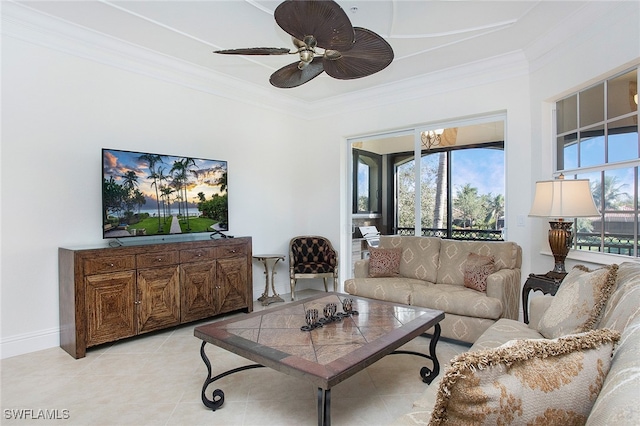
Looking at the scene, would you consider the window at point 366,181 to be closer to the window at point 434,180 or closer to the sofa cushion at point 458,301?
the window at point 434,180

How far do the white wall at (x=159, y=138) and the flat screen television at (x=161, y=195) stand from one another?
0.27 meters

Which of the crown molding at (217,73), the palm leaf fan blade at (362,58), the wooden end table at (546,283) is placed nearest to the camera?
the palm leaf fan blade at (362,58)

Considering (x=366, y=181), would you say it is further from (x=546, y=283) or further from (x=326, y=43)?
(x=326, y=43)

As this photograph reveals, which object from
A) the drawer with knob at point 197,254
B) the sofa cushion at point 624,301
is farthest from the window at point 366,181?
the sofa cushion at point 624,301

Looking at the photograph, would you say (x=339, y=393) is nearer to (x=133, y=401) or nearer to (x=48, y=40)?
(x=133, y=401)

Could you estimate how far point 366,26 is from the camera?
3373 mm

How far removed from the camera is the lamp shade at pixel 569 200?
2744 mm

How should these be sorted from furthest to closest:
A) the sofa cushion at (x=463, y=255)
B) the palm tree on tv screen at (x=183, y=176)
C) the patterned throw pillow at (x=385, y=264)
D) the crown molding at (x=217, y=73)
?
the patterned throw pillow at (x=385, y=264) → the palm tree on tv screen at (x=183, y=176) → the sofa cushion at (x=463, y=255) → the crown molding at (x=217, y=73)

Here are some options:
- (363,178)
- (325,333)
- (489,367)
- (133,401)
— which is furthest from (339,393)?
(363,178)

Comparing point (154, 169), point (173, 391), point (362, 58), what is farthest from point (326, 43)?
point (173, 391)

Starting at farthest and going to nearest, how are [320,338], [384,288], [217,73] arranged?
[217,73] < [384,288] < [320,338]

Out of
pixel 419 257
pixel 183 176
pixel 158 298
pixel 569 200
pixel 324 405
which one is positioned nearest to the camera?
pixel 324 405

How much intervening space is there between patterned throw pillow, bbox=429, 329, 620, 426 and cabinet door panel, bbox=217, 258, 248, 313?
11.6 ft

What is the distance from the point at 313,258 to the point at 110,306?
9.38ft
